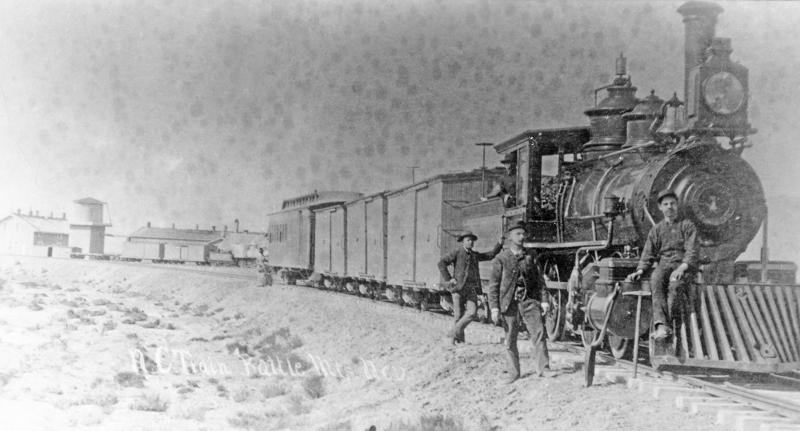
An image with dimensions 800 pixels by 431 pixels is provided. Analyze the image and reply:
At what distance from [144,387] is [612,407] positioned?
25.6 feet

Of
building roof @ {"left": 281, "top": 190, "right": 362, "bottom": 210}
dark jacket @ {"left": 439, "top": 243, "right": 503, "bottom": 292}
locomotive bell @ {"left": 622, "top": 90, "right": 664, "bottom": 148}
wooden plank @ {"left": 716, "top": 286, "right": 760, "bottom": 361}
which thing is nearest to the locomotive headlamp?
locomotive bell @ {"left": 622, "top": 90, "right": 664, "bottom": 148}

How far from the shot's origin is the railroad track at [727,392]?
535cm

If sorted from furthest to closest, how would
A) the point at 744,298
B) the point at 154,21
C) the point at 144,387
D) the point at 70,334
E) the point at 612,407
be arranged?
the point at 70,334 → the point at 144,387 → the point at 154,21 → the point at 744,298 → the point at 612,407

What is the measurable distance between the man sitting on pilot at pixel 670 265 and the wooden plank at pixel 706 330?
206 millimetres

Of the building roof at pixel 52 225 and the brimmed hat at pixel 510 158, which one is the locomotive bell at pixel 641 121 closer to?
the brimmed hat at pixel 510 158

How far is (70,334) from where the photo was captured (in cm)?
1467

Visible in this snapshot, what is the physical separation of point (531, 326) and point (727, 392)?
81.1 inches

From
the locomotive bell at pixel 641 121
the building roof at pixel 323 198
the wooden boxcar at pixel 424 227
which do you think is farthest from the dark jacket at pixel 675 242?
the building roof at pixel 323 198

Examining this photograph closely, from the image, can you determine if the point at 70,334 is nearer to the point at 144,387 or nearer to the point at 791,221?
the point at 144,387

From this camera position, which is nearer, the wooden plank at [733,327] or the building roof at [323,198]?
the wooden plank at [733,327]

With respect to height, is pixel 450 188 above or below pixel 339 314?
above

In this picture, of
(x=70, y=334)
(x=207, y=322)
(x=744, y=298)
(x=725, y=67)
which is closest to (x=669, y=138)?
(x=725, y=67)

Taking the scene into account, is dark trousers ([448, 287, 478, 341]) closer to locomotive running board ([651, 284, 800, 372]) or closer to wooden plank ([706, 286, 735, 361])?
locomotive running board ([651, 284, 800, 372])

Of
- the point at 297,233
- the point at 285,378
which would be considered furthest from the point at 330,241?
the point at 285,378
